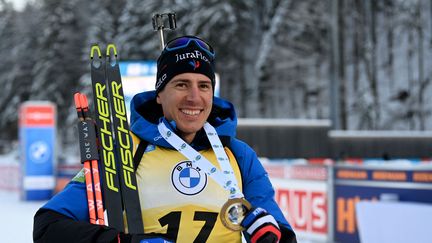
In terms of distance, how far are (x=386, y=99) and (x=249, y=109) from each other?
838cm

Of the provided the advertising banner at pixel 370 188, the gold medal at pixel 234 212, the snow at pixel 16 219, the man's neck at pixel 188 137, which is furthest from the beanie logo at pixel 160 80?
the snow at pixel 16 219

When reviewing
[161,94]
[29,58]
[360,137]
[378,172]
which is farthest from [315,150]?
[29,58]

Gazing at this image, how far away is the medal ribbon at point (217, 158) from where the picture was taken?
8.44ft

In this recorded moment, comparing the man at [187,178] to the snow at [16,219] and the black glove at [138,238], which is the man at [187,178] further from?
the snow at [16,219]

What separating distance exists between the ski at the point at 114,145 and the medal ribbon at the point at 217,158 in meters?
0.18

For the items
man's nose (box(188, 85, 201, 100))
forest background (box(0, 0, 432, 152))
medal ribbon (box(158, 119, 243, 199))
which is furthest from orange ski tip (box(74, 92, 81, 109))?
forest background (box(0, 0, 432, 152))

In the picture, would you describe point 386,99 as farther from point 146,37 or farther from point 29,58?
point 29,58

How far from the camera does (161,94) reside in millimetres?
2775

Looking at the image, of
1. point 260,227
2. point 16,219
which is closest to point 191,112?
point 260,227

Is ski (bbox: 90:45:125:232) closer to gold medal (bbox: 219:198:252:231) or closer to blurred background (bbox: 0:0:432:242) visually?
gold medal (bbox: 219:198:252:231)

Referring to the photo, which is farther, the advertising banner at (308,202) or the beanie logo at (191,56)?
the advertising banner at (308,202)

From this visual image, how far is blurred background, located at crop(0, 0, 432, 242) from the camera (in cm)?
999

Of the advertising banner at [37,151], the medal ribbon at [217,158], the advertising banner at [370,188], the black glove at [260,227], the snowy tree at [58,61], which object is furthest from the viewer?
the snowy tree at [58,61]

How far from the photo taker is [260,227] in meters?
2.43
